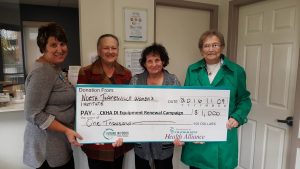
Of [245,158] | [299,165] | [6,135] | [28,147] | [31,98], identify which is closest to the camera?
[31,98]

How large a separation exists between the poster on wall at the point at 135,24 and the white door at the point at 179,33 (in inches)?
10.8

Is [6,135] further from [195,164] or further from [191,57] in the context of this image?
[191,57]

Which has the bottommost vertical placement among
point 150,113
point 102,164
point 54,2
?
point 102,164

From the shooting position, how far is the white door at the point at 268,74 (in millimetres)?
1858

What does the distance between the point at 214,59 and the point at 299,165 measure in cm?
112

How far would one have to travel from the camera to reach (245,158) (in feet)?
7.72

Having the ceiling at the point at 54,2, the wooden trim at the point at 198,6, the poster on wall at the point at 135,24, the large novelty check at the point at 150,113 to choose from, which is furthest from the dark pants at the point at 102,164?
the ceiling at the point at 54,2

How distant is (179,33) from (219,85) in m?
1.33

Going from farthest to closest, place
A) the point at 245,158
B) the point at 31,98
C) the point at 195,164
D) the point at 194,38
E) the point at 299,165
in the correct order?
1. the point at 194,38
2. the point at 245,158
3. the point at 299,165
4. the point at 195,164
5. the point at 31,98

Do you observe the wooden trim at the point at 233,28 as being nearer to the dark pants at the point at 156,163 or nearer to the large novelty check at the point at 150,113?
the large novelty check at the point at 150,113

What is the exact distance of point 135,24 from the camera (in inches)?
84.4

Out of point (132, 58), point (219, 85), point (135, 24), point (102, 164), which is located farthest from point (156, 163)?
point (135, 24)

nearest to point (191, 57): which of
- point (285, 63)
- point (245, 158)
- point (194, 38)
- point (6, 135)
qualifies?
point (194, 38)

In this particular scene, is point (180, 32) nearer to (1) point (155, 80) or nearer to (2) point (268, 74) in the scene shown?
(2) point (268, 74)
